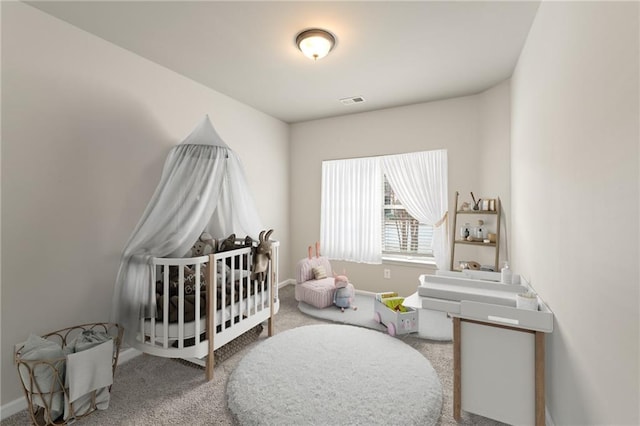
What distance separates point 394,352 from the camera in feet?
8.11

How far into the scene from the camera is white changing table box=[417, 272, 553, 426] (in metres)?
1.57

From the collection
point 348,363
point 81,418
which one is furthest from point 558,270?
point 81,418

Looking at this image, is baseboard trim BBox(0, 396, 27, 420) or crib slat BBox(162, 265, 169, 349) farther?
crib slat BBox(162, 265, 169, 349)

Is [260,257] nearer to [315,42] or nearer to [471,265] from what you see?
[315,42]

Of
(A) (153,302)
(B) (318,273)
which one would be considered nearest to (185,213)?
(A) (153,302)

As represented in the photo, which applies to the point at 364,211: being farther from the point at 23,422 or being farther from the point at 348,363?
the point at 23,422

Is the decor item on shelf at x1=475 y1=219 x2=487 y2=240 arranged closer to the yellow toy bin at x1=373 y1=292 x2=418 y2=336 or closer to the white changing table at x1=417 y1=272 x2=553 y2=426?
the yellow toy bin at x1=373 y1=292 x2=418 y2=336

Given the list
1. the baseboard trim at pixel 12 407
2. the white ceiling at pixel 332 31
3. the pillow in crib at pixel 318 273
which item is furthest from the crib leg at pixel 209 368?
the white ceiling at pixel 332 31

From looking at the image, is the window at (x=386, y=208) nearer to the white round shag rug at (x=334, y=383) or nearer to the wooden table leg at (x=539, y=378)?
the white round shag rug at (x=334, y=383)

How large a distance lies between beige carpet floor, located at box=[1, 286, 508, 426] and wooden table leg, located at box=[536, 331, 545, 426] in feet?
0.87

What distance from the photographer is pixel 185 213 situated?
7.77ft

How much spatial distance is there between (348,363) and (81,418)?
1780 millimetres

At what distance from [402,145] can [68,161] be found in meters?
3.51

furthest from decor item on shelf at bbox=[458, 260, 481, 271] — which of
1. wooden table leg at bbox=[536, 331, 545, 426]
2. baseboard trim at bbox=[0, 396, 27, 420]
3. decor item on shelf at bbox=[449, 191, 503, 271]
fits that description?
baseboard trim at bbox=[0, 396, 27, 420]
